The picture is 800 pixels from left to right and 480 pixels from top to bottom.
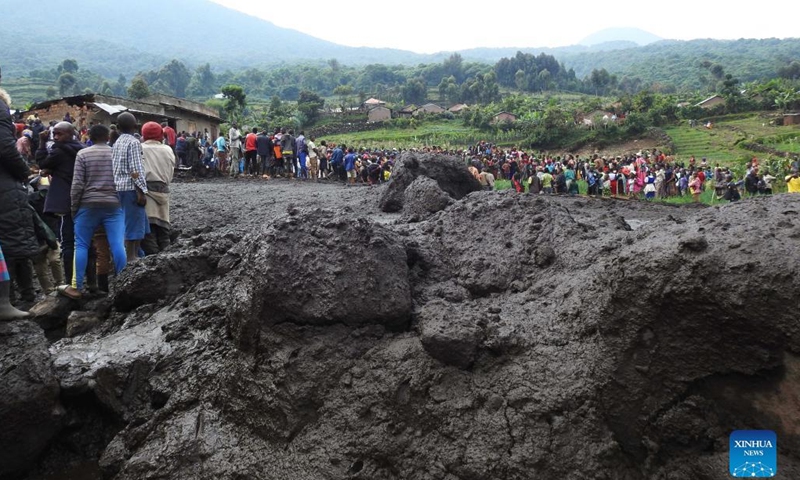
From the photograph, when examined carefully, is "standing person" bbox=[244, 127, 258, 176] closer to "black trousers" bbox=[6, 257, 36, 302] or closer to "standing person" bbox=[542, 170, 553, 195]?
"standing person" bbox=[542, 170, 553, 195]

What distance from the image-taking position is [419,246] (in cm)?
489

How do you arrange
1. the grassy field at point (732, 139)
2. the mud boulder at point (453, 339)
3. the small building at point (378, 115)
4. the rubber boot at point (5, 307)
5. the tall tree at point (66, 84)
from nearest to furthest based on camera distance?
1. the mud boulder at point (453, 339)
2. the rubber boot at point (5, 307)
3. the grassy field at point (732, 139)
4. the small building at point (378, 115)
5. the tall tree at point (66, 84)

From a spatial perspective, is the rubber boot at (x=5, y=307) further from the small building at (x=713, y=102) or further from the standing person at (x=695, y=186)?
the small building at (x=713, y=102)

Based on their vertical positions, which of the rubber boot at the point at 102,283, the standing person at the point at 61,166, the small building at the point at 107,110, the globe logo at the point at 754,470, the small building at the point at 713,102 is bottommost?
the rubber boot at the point at 102,283

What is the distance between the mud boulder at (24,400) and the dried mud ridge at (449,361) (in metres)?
0.01

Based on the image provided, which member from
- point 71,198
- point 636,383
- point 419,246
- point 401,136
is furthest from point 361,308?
point 401,136

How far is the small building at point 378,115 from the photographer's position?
75.6 meters

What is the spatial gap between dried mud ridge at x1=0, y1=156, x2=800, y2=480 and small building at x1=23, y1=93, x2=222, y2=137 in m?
18.6

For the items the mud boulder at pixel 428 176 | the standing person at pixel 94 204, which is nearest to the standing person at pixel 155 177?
the standing person at pixel 94 204

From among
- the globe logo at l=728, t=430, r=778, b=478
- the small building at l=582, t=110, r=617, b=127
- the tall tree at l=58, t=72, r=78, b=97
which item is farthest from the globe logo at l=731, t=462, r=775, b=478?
the tall tree at l=58, t=72, r=78, b=97

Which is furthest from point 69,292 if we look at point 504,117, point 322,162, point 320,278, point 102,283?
point 504,117

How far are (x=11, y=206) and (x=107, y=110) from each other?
61.5 ft

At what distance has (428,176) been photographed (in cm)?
990

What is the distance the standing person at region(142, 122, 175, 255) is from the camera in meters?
6.67
